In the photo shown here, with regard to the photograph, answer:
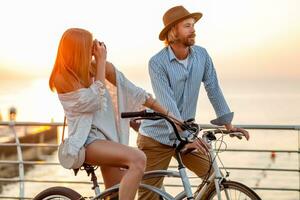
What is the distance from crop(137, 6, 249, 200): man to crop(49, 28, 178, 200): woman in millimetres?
462

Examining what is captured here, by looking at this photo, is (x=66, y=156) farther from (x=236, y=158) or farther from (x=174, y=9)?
(x=236, y=158)

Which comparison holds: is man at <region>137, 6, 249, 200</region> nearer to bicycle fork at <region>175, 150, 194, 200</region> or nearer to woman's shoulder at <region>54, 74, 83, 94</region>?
bicycle fork at <region>175, 150, 194, 200</region>

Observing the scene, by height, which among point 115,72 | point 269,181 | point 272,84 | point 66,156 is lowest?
point 272,84

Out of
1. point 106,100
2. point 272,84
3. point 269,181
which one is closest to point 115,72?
point 106,100

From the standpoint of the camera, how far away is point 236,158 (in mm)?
65688

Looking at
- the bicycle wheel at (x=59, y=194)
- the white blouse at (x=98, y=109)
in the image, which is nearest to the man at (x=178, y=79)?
the white blouse at (x=98, y=109)

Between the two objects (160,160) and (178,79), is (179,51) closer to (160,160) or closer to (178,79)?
(178,79)

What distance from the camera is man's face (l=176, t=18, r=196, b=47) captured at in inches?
190

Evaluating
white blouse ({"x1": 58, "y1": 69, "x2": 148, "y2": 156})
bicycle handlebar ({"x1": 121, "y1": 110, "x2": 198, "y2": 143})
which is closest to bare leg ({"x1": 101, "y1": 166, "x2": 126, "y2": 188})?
white blouse ({"x1": 58, "y1": 69, "x2": 148, "y2": 156})

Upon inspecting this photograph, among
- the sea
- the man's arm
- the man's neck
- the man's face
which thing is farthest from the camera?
the sea

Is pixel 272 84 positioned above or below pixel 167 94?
below

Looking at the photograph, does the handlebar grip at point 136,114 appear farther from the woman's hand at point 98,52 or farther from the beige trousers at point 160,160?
the beige trousers at point 160,160

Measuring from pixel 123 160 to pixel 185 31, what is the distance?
101cm

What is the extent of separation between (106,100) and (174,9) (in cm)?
85
